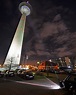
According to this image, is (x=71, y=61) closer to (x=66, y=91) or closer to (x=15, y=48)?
(x=15, y=48)

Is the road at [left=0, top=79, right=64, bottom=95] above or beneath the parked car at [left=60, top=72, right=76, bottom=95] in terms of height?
beneath

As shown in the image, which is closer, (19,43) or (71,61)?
(19,43)

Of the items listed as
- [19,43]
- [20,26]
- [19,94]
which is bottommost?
[19,94]

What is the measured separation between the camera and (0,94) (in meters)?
8.34

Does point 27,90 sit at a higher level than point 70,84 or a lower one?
lower

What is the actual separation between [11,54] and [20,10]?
149 feet

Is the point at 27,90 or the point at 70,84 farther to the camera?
the point at 27,90

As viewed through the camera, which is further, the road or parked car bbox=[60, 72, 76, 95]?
the road

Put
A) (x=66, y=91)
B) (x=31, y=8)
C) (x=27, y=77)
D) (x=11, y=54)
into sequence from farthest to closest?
(x=31, y=8)
(x=11, y=54)
(x=27, y=77)
(x=66, y=91)

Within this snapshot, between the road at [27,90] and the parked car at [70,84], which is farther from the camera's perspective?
the road at [27,90]

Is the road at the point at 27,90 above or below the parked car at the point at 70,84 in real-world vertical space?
below

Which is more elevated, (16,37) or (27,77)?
(16,37)

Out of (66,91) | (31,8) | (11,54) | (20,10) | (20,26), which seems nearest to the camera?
(66,91)

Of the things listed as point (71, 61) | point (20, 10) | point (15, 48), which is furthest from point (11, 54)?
point (71, 61)
